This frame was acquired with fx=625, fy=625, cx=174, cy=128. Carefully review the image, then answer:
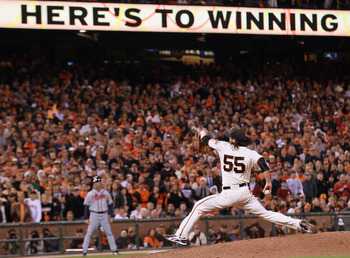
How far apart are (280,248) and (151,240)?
18.1 ft

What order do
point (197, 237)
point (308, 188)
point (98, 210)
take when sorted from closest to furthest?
point (98, 210) → point (197, 237) → point (308, 188)

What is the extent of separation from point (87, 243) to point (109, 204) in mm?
1295

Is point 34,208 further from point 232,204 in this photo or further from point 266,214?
point 266,214

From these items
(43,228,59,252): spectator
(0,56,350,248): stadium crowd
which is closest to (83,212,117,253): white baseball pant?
(43,228,59,252): spectator

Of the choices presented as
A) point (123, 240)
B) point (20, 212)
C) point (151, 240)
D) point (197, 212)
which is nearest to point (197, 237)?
point (151, 240)

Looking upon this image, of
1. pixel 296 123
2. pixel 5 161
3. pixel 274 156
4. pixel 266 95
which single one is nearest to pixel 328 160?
pixel 274 156

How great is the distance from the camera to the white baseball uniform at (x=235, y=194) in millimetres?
8773

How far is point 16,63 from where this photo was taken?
20.4 m

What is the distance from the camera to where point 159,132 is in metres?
17.8

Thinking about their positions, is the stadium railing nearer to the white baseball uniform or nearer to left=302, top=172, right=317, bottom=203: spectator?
left=302, top=172, right=317, bottom=203: spectator

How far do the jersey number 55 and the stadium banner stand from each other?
11051 millimetres

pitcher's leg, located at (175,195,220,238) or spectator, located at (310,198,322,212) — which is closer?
pitcher's leg, located at (175,195,220,238)

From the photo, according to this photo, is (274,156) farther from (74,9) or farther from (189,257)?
(189,257)

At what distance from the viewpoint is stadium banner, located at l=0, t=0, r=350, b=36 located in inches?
722
